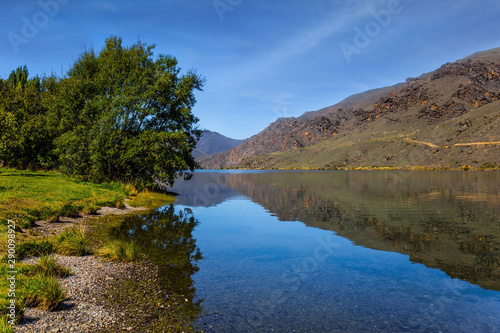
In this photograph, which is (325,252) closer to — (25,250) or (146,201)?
(25,250)

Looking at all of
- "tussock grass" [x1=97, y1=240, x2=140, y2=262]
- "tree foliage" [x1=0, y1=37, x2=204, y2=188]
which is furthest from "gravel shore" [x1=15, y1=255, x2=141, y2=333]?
"tree foliage" [x1=0, y1=37, x2=204, y2=188]

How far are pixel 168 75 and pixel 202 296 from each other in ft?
111

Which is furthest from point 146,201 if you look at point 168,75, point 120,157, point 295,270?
point 295,270

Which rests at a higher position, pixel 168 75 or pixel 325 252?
pixel 168 75

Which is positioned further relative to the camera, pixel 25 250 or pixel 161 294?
pixel 25 250

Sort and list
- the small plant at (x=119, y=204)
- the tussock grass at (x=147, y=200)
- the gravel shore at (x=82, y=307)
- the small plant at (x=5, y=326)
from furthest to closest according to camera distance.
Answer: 1. the tussock grass at (x=147, y=200)
2. the small plant at (x=119, y=204)
3. the gravel shore at (x=82, y=307)
4. the small plant at (x=5, y=326)

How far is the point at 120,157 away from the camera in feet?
120

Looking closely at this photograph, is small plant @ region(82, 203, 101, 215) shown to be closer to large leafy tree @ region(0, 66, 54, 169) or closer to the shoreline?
the shoreline

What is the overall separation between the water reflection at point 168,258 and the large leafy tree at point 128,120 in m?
12.5

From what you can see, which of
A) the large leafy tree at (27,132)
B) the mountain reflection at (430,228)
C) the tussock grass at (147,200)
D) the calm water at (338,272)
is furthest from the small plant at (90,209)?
the large leafy tree at (27,132)

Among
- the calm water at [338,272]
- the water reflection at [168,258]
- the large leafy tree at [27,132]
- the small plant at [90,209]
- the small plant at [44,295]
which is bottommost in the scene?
the calm water at [338,272]

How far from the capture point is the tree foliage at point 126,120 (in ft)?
120

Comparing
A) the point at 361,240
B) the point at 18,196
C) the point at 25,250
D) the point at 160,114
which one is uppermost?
the point at 160,114

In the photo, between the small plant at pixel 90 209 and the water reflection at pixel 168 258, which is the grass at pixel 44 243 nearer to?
the small plant at pixel 90 209
